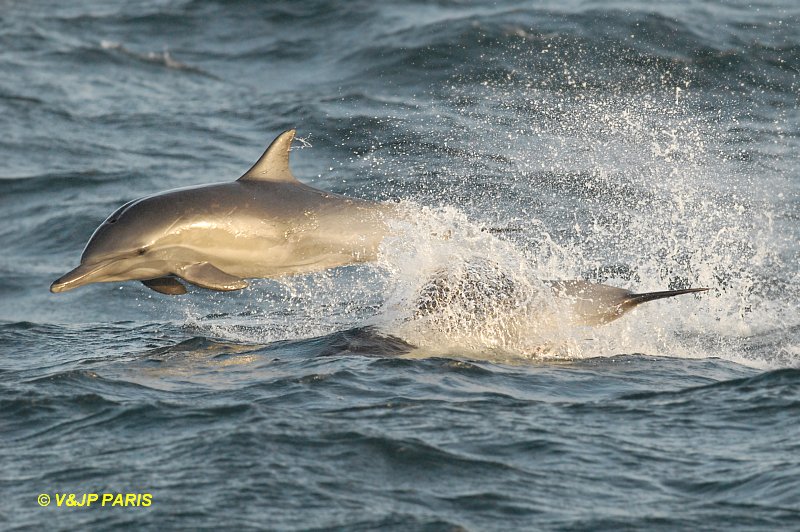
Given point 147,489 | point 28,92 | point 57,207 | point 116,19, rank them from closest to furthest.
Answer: point 147,489, point 57,207, point 28,92, point 116,19

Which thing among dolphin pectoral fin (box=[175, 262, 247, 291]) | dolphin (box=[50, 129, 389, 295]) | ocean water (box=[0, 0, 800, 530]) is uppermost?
dolphin (box=[50, 129, 389, 295])

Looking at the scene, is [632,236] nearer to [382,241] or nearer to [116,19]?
[382,241]

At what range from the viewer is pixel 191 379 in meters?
8.66

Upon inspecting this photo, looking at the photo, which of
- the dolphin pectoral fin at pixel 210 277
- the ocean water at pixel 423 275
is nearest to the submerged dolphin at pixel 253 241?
the dolphin pectoral fin at pixel 210 277

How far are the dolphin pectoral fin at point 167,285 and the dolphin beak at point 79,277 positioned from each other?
61 centimetres

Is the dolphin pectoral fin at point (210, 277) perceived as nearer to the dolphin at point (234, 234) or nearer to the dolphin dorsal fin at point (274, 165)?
the dolphin at point (234, 234)

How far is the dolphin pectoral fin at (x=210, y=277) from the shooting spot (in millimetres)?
9125

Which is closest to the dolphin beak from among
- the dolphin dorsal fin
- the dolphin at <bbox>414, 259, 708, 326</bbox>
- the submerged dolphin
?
the submerged dolphin

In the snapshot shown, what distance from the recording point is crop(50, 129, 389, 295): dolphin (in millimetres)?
9227

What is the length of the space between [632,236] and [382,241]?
5234 mm

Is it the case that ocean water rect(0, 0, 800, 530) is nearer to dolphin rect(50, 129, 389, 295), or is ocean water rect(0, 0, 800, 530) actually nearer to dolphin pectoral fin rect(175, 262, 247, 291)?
dolphin rect(50, 129, 389, 295)

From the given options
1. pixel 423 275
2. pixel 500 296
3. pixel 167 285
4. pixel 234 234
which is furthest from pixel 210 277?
pixel 500 296

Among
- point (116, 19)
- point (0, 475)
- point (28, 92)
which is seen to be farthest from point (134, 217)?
point (116, 19)

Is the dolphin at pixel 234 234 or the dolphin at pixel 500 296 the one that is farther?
the dolphin at pixel 500 296
